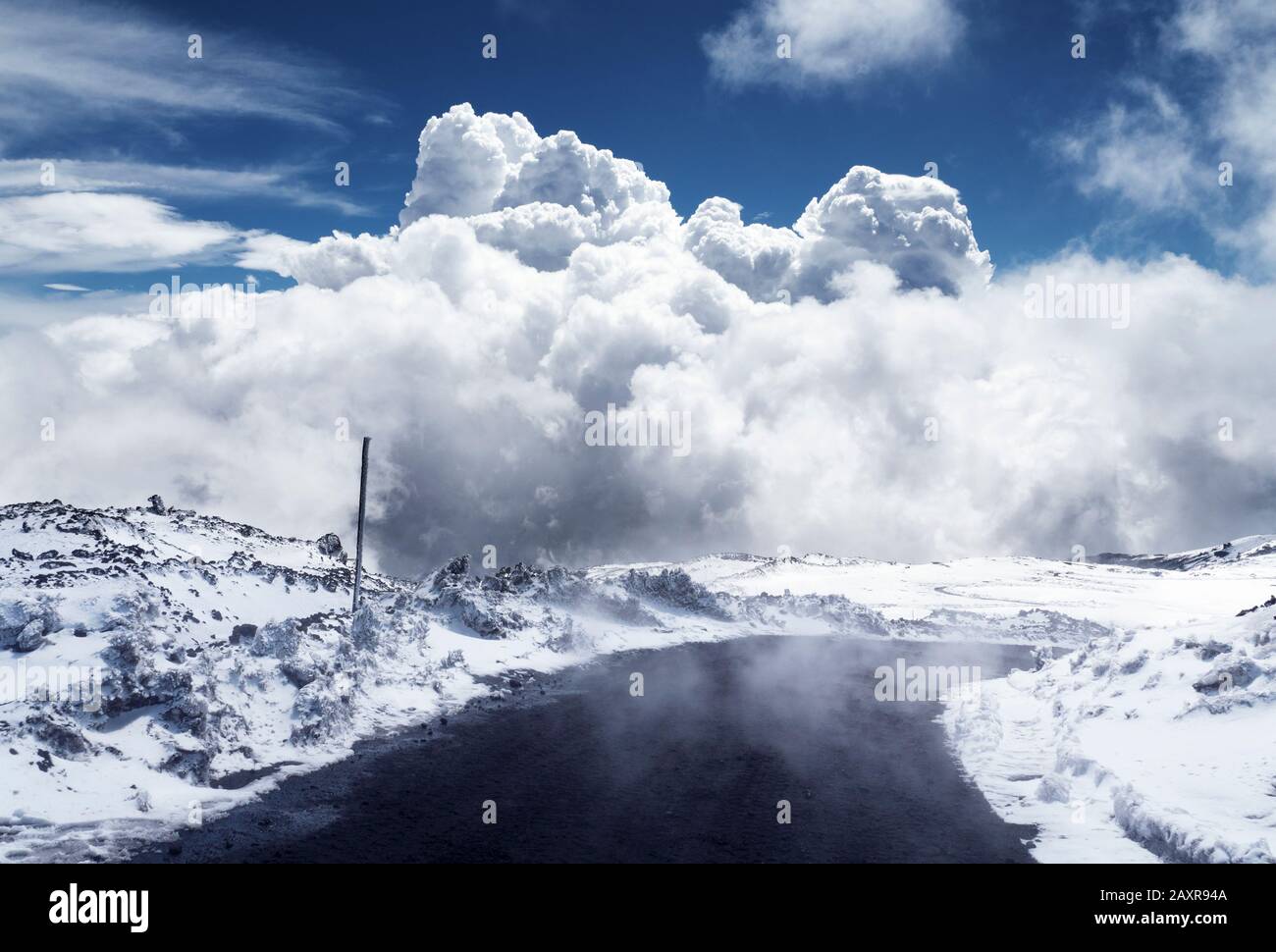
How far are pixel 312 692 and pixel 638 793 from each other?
39.2ft

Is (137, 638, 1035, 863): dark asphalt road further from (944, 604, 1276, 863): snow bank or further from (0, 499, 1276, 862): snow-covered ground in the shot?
(0, 499, 1276, 862): snow-covered ground

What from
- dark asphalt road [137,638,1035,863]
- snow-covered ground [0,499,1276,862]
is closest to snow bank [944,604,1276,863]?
snow-covered ground [0,499,1276,862]

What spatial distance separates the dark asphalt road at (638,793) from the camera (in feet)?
59.0

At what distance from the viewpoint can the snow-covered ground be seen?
744 inches

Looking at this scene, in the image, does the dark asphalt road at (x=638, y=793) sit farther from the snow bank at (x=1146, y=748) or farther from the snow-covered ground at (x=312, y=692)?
the snow-covered ground at (x=312, y=692)

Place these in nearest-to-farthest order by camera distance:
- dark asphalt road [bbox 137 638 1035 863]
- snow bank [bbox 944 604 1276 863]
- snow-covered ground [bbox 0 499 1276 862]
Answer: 1. snow bank [bbox 944 604 1276 863]
2. dark asphalt road [bbox 137 638 1035 863]
3. snow-covered ground [bbox 0 499 1276 862]

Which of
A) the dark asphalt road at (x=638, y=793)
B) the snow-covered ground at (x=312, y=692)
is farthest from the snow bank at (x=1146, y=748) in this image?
the dark asphalt road at (x=638, y=793)

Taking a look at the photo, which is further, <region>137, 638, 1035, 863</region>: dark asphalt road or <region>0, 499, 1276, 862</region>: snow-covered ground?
<region>0, 499, 1276, 862</region>: snow-covered ground

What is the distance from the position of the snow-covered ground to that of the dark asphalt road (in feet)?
5.35

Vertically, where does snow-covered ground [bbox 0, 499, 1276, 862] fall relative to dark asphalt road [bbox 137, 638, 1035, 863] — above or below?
above

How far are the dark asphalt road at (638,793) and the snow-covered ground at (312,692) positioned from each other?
163 cm

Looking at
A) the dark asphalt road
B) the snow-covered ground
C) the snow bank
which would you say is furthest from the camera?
the snow-covered ground
